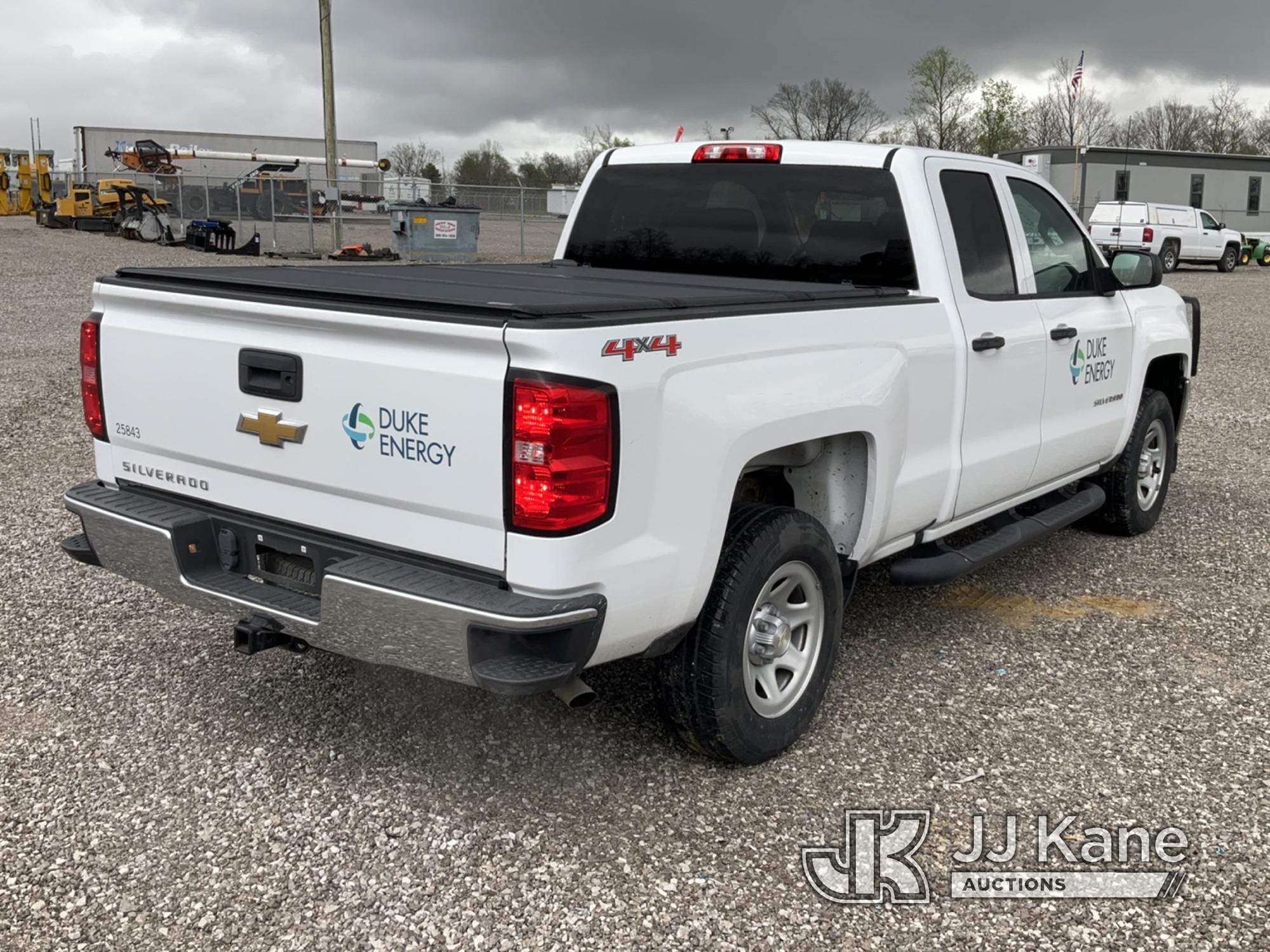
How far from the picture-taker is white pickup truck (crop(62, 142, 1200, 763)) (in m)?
2.94

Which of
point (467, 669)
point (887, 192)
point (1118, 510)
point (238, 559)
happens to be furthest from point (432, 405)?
point (1118, 510)

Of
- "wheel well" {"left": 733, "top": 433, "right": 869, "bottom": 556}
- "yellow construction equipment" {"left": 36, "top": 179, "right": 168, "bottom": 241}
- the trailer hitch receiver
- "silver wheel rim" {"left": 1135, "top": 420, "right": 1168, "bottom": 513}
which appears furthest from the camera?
"yellow construction equipment" {"left": 36, "top": 179, "right": 168, "bottom": 241}

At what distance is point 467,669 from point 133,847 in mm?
1156

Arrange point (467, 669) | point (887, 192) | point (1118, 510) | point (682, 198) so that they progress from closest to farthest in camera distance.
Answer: point (467, 669), point (887, 192), point (682, 198), point (1118, 510)

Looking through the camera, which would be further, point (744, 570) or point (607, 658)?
point (744, 570)

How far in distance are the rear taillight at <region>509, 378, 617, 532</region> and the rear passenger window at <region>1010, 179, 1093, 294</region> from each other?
2.85 meters

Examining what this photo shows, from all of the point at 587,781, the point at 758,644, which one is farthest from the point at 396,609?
the point at 758,644

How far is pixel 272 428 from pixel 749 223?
7.66 feet

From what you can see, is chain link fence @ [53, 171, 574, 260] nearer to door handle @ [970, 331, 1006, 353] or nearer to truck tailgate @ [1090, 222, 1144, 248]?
truck tailgate @ [1090, 222, 1144, 248]

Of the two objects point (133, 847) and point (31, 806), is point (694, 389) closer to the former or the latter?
point (133, 847)

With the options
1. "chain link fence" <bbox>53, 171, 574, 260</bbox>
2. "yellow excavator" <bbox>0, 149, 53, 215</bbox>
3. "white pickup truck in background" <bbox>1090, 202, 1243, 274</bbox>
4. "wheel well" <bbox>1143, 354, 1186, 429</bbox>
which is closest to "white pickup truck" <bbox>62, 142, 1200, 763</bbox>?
"wheel well" <bbox>1143, 354, 1186, 429</bbox>

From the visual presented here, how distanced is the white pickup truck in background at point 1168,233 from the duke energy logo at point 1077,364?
2613cm

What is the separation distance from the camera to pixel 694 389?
124 inches
